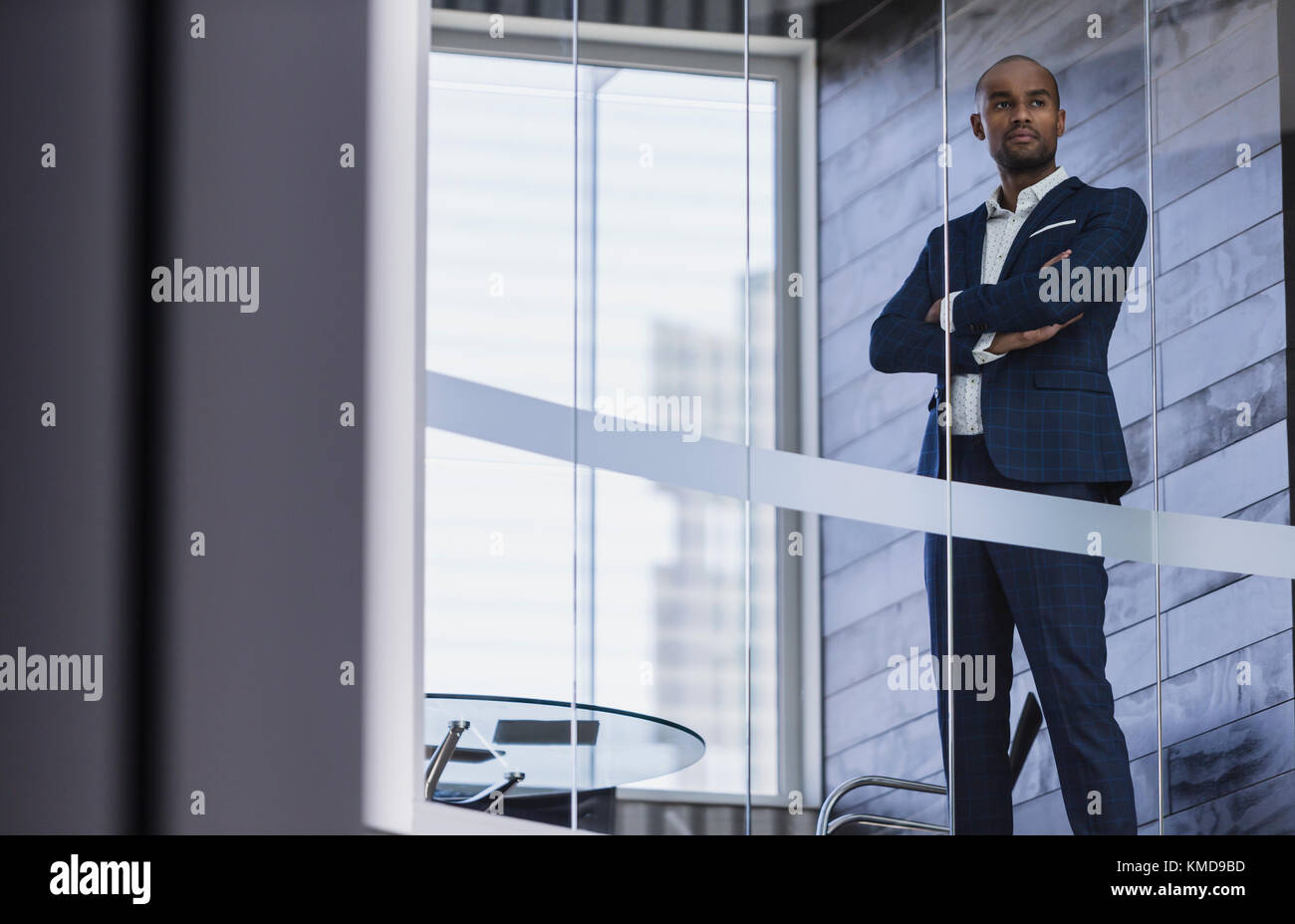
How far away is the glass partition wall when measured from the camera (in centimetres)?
291

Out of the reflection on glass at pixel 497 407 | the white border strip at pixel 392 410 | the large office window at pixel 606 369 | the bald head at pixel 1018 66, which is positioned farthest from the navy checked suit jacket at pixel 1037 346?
the white border strip at pixel 392 410

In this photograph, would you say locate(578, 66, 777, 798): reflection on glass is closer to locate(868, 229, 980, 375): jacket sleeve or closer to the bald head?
locate(868, 229, 980, 375): jacket sleeve

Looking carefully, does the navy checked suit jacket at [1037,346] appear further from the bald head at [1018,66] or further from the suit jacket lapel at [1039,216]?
the bald head at [1018,66]

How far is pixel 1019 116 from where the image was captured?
2984mm

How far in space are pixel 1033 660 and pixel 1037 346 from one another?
69cm

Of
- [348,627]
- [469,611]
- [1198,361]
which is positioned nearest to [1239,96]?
[1198,361]

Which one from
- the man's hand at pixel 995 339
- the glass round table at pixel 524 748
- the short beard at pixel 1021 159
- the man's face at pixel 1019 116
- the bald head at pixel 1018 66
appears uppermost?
the bald head at pixel 1018 66

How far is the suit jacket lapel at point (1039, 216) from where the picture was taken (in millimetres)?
2951

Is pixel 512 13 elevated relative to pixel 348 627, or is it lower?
elevated

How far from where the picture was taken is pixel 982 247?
2.97m

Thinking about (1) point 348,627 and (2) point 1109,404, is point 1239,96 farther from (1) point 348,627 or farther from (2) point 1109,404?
(1) point 348,627

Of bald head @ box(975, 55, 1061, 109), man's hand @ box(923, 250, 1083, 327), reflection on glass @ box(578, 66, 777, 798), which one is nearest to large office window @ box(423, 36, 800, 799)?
reflection on glass @ box(578, 66, 777, 798)

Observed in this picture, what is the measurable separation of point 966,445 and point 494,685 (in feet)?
3.86

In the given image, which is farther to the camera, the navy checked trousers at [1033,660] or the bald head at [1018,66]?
the bald head at [1018,66]
